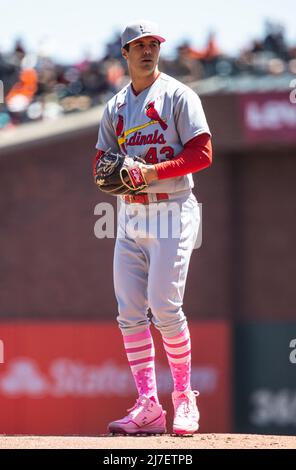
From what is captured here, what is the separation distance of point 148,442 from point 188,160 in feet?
4.89

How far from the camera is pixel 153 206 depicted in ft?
19.6

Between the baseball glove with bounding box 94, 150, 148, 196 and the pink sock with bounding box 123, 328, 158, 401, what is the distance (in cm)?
84

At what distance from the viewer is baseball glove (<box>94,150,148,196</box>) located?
578 centimetres

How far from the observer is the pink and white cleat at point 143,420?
6.14 metres

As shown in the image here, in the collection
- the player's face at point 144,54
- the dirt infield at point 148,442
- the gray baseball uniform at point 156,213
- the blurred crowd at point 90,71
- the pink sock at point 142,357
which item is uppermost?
the blurred crowd at point 90,71

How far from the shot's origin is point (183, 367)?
607cm

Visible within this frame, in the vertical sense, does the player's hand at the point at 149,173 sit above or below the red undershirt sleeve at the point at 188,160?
below

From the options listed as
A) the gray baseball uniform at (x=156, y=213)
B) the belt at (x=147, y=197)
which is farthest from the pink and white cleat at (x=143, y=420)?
the belt at (x=147, y=197)

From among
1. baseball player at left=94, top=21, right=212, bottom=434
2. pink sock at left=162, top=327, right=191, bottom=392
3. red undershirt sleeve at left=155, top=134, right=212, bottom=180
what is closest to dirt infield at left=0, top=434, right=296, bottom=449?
baseball player at left=94, top=21, right=212, bottom=434

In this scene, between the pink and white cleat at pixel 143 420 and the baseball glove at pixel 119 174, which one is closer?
the baseball glove at pixel 119 174

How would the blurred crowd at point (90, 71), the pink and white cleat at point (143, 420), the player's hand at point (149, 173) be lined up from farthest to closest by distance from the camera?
the blurred crowd at point (90, 71) < the pink and white cleat at point (143, 420) < the player's hand at point (149, 173)

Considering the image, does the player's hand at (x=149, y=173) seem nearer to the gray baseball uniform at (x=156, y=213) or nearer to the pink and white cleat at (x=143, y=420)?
the gray baseball uniform at (x=156, y=213)

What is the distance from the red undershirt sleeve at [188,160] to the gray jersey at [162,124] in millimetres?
45
